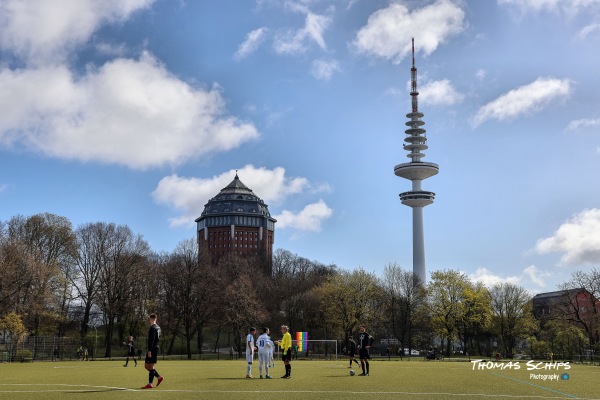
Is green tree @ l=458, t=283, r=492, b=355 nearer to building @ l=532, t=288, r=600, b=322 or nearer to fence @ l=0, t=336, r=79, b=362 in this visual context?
building @ l=532, t=288, r=600, b=322

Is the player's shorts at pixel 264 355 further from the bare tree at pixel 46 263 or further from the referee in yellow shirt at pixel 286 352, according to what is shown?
the bare tree at pixel 46 263

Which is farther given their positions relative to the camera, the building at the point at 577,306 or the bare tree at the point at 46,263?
the building at the point at 577,306

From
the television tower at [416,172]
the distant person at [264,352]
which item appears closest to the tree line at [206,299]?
the distant person at [264,352]

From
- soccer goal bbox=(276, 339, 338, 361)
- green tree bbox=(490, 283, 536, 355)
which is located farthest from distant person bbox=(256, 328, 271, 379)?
green tree bbox=(490, 283, 536, 355)

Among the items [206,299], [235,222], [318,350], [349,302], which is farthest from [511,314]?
[235,222]

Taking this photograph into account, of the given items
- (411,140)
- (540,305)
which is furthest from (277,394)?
(411,140)

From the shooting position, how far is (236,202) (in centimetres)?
17188

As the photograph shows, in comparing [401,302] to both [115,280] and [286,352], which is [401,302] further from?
[286,352]

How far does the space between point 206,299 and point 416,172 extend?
9862 centimetres

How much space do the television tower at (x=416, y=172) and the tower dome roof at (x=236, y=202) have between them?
4159 centimetres

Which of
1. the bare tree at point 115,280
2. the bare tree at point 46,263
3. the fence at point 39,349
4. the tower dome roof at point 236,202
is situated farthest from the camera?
the tower dome roof at point 236,202

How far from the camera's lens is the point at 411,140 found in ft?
541

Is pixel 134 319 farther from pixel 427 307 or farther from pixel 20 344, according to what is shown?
pixel 427 307

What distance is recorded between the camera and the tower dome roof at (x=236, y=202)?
171 meters
